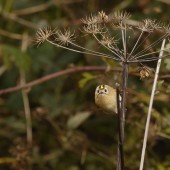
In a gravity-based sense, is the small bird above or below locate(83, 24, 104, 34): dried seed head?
below

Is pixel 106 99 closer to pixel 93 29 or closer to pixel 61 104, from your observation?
pixel 93 29

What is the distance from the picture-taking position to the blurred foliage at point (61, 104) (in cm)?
266

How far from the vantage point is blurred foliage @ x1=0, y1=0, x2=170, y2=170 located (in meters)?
2.66

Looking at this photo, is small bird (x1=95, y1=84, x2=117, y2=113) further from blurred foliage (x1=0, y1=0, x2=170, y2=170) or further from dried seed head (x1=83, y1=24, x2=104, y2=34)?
blurred foliage (x1=0, y1=0, x2=170, y2=170)

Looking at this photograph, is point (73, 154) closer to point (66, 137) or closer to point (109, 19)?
point (66, 137)

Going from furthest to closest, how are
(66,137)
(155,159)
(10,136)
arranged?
1. (10,136)
2. (66,137)
3. (155,159)

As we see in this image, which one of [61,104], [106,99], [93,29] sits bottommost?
[61,104]

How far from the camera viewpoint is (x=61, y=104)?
2.99 m

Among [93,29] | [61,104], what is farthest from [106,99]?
[61,104]

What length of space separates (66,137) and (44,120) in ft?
0.57

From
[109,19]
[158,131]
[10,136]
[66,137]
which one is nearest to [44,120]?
[66,137]

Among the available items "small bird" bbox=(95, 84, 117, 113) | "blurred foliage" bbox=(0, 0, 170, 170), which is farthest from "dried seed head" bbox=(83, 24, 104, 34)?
"blurred foliage" bbox=(0, 0, 170, 170)

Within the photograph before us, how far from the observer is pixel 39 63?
308 cm

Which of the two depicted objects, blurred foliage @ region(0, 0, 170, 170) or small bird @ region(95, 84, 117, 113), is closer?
small bird @ region(95, 84, 117, 113)
